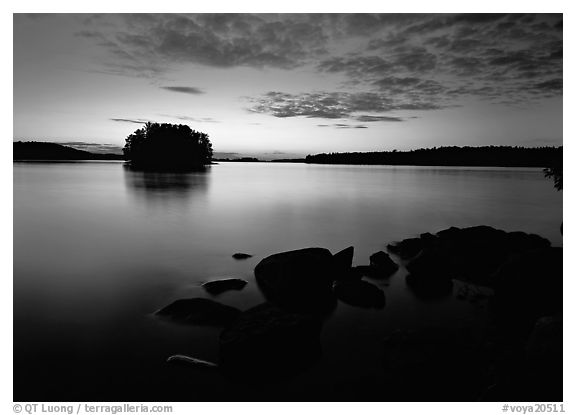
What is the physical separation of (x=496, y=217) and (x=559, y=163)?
11564 mm

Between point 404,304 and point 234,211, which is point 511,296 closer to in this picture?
point 404,304

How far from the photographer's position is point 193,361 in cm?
505

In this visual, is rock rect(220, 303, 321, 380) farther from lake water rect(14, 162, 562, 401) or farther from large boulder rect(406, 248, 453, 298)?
large boulder rect(406, 248, 453, 298)

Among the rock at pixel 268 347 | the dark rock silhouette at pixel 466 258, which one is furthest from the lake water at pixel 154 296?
the dark rock silhouette at pixel 466 258

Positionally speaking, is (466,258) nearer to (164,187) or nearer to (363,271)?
(363,271)

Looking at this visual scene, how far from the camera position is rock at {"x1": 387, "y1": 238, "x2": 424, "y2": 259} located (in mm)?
11578

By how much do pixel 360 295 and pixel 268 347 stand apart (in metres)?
2.87

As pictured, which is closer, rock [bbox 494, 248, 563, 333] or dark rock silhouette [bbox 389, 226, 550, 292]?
rock [bbox 494, 248, 563, 333]

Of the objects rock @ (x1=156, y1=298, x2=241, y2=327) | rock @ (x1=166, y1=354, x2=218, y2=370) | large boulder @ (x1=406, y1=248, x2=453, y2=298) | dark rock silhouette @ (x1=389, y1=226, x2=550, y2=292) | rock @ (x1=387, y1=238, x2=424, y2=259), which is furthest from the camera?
rock @ (x1=387, y1=238, x2=424, y2=259)

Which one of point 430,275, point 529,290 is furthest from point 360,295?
point 529,290

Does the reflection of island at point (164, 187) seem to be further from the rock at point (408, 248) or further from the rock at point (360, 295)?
the rock at point (360, 295)

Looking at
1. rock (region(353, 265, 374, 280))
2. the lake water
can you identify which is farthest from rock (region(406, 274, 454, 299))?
rock (region(353, 265, 374, 280))

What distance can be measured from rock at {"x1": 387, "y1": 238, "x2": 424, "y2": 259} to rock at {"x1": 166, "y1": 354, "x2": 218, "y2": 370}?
7902mm
